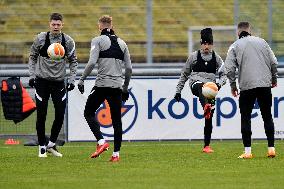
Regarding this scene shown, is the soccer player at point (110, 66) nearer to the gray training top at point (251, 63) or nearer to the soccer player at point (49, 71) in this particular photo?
the soccer player at point (49, 71)

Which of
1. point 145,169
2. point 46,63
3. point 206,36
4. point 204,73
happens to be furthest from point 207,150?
point 145,169

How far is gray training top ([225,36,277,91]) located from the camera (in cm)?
1355

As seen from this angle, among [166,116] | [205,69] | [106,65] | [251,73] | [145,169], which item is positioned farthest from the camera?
[166,116]

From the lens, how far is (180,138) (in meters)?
17.7

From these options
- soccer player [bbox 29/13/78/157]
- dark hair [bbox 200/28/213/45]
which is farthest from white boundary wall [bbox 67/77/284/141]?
soccer player [bbox 29/13/78/157]

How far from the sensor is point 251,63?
13.6 metres

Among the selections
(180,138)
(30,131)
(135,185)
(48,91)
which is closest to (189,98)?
(180,138)

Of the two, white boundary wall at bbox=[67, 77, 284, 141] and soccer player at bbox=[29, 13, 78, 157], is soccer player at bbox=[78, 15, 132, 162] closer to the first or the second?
soccer player at bbox=[29, 13, 78, 157]

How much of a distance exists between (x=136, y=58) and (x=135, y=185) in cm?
1786

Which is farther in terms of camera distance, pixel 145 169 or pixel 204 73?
pixel 204 73

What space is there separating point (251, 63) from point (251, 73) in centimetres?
14

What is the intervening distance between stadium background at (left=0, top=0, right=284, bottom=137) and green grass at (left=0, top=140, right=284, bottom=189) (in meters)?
11.4

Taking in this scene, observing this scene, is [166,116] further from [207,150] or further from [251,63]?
[251,63]

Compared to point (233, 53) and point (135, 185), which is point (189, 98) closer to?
point (233, 53)
